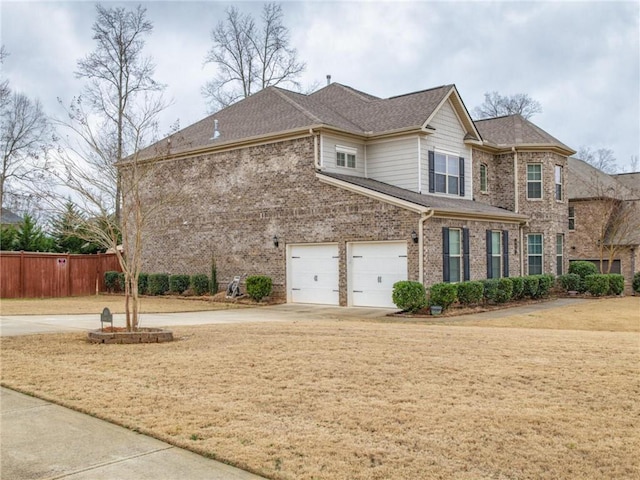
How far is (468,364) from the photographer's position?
8586mm

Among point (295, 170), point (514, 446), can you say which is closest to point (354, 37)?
point (295, 170)

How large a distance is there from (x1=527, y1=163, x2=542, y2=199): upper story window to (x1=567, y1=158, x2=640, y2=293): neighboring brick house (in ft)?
21.1

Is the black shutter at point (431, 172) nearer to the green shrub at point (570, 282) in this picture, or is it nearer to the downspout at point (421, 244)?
the downspout at point (421, 244)

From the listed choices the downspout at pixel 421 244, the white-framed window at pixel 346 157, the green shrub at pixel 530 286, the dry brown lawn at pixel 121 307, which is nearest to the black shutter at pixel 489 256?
the green shrub at pixel 530 286

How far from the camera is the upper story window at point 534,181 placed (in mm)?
26875

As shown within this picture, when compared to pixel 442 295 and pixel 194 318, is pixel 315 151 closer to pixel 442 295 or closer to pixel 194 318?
pixel 442 295

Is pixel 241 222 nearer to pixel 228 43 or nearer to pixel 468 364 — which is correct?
pixel 468 364

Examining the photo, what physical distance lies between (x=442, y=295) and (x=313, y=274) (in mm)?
4947

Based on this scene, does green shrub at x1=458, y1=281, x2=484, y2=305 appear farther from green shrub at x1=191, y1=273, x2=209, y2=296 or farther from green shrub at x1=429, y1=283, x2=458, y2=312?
green shrub at x1=191, y1=273, x2=209, y2=296

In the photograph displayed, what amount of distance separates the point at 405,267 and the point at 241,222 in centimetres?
732

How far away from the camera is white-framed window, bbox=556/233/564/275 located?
27422 millimetres

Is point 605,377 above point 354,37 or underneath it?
underneath

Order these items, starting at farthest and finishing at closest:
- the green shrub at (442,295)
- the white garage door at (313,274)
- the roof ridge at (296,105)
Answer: the roof ridge at (296,105) < the white garage door at (313,274) < the green shrub at (442,295)

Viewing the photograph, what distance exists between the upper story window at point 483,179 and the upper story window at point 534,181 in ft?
6.61
